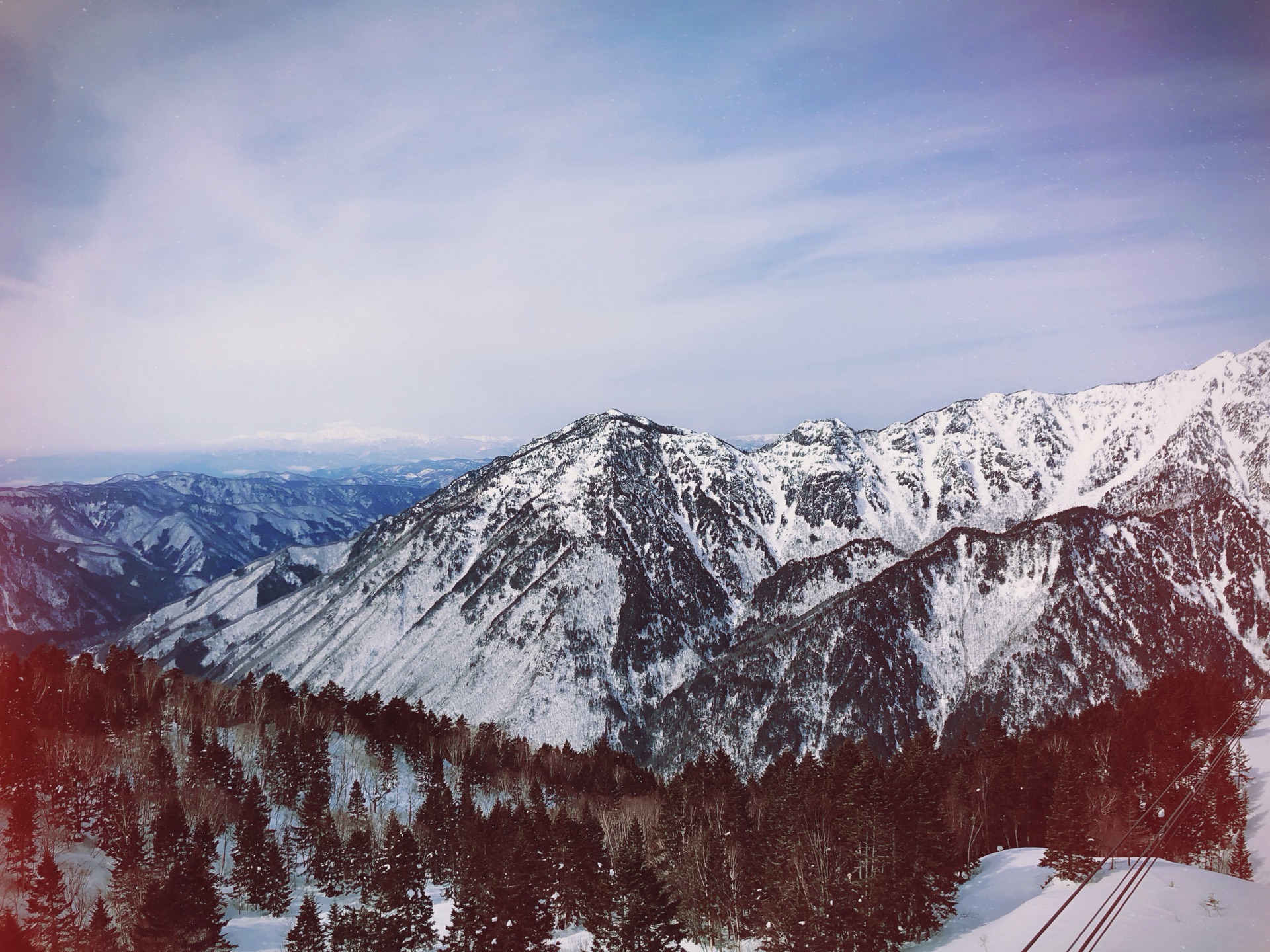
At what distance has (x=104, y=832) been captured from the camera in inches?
2645

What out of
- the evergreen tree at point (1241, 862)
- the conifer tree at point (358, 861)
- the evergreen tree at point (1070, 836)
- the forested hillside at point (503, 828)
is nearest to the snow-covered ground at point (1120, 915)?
the evergreen tree at point (1070, 836)

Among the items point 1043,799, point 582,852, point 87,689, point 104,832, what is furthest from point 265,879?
point 1043,799

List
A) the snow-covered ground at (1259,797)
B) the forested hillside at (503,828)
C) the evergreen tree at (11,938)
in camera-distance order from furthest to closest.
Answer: the snow-covered ground at (1259,797) → the forested hillside at (503,828) → the evergreen tree at (11,938)

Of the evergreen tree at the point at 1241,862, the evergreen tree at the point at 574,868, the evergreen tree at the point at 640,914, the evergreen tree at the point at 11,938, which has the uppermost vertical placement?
the evergreen tree at the point at 11,938

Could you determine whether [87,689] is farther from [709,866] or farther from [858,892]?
[858,892]

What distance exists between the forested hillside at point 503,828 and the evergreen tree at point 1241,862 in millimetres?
254

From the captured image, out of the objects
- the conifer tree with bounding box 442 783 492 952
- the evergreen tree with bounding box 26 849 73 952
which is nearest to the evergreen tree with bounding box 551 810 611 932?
the conifer tree with bounding box 442 783 492 952

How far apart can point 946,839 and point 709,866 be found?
18522 millimetres

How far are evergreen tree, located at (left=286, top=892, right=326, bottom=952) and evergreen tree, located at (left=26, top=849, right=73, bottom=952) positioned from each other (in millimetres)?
15104

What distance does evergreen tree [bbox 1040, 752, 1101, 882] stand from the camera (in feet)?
153

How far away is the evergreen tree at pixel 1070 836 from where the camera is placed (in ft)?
153

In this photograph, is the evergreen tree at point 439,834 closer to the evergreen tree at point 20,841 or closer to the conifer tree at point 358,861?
the conifer tree at point 358,861

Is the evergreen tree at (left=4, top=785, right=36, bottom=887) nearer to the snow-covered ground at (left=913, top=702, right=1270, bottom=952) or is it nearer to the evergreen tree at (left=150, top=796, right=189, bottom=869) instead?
the evergreen tree at (left=150, top=796, right=189, bottom=869)

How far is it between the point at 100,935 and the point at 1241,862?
8835 centimetres
